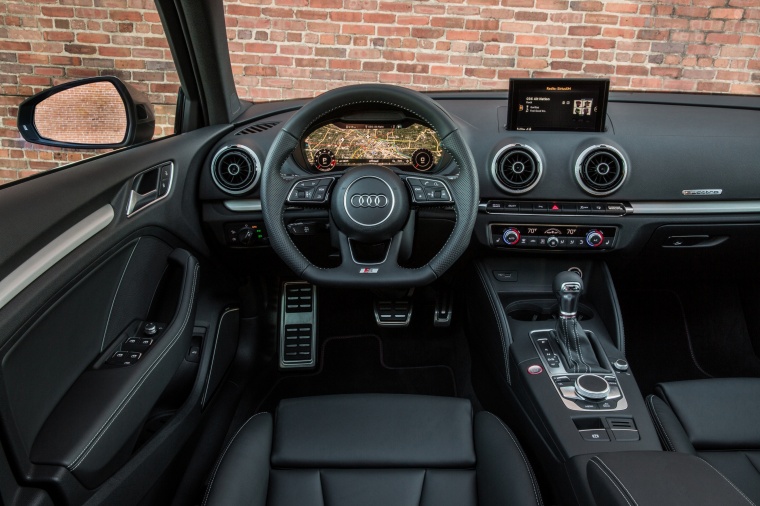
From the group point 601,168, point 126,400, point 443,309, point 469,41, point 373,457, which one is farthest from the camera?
point 469,41

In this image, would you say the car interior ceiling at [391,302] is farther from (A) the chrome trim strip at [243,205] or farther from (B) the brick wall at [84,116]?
(B) the brick wall at [84,116]

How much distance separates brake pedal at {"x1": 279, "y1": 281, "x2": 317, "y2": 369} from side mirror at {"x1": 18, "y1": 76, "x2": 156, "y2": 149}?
0.89 metres

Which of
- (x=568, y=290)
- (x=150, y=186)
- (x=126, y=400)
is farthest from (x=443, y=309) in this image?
(x=126, y=400)

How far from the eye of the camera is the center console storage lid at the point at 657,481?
102cm

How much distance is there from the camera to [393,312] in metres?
2.14

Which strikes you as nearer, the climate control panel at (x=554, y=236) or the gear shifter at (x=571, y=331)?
the gear shifter at (x=571, y=331)

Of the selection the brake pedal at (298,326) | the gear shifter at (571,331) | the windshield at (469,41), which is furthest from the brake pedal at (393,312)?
the windshield at (469,41)

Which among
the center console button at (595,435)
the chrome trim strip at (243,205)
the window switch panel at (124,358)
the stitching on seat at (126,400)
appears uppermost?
the chrome trim strip at (243,205)

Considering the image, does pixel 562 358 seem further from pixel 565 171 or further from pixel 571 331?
pixel 565 171

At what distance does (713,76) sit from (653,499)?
2.94m

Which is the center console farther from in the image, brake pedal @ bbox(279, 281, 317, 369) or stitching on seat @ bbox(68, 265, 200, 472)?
stitching on seat @ bbox(68, 265, 200, 472)

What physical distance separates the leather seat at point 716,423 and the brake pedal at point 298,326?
121cm

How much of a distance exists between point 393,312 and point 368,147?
25.8 inches

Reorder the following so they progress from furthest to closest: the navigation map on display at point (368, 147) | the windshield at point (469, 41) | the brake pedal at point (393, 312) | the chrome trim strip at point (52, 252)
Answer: the windshield at point (469, 41) → the brake pedal at point (393, 312) → the navigation map on display at point (368, 147) → the chrome trim strip at point (52, 252)
